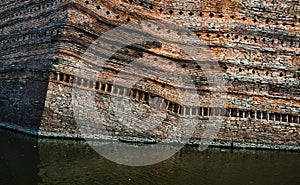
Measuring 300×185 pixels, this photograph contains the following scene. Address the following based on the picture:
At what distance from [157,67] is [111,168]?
10272 mm

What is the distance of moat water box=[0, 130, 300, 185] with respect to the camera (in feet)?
41.0

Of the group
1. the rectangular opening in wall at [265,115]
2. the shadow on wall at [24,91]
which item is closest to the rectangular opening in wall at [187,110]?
the rectangular opening in wall at [265,115]

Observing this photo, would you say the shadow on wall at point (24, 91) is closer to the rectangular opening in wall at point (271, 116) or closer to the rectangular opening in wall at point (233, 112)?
the rectangular opening in wall at point (233, 112)

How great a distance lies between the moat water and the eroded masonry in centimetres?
225

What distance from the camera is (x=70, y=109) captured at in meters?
19.3

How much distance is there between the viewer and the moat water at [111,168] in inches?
492

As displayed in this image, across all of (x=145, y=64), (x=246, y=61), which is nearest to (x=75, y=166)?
(x=145, y=64)

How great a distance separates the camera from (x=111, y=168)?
14211 millimetres

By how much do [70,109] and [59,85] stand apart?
141cm

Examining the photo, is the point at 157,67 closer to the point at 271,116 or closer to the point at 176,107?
the point at 176,107

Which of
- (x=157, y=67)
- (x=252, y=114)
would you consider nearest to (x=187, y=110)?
(x=157, y=67)

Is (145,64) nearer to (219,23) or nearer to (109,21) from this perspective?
(109,21)

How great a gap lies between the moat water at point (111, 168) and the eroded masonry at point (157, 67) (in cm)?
225

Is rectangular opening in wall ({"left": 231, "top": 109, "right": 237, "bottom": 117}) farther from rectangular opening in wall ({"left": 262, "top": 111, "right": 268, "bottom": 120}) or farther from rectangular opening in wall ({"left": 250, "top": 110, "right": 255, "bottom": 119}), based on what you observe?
rectangular opening in wall ({"left": 262, "top": 111, "right": 268, "bottom": 120})
